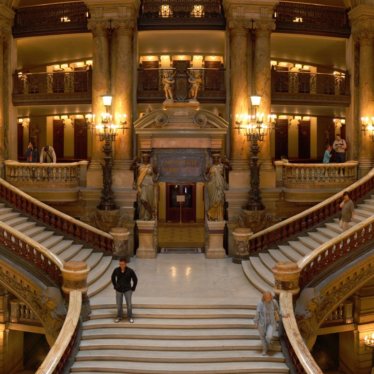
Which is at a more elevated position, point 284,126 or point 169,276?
point 284,126

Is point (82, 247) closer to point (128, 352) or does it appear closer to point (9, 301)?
point (9, 301)

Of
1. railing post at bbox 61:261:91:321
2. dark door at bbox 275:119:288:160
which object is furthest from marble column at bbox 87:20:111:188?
dark door at bbox 275:119:288:160

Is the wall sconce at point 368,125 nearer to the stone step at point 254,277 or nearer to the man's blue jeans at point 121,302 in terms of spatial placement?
the stone step at point 254,277

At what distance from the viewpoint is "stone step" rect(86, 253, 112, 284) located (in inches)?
577

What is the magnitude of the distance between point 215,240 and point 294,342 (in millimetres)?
7200

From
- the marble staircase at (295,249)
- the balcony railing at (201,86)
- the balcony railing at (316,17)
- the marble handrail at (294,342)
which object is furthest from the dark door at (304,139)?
the marble handrail at (294,342)

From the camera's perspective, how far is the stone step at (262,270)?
14330 mm

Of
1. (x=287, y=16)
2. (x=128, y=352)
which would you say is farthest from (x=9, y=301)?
(x=287, y=16)

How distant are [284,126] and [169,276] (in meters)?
12.2

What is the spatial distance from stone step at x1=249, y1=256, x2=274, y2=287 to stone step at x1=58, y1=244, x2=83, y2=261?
532 centimetres

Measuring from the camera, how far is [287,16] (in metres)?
21.3

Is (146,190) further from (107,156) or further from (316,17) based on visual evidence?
(316,17)

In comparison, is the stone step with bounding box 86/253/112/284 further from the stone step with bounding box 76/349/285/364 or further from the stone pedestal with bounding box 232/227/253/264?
the stone pedestal with bounding box 232/227/253/264

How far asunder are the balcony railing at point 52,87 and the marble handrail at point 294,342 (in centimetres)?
1189
